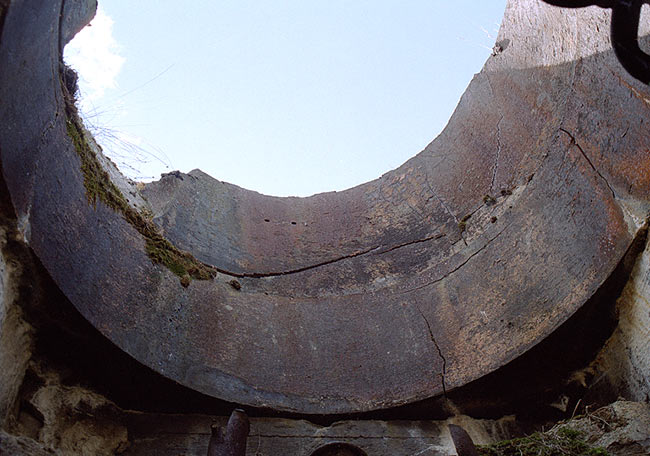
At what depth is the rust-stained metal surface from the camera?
113 inches

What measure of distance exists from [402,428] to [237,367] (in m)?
0.89

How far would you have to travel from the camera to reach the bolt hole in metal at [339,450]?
2.93 m

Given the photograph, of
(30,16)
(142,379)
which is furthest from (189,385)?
(30,16)

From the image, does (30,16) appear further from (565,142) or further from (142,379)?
(565,142)

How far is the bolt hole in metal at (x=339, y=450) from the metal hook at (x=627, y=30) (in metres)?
1.97

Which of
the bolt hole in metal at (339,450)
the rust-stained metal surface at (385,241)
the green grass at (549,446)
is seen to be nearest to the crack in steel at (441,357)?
the rust-stained metal surface at (385,241)

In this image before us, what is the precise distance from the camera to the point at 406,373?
330 cm

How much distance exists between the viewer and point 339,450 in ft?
9.69

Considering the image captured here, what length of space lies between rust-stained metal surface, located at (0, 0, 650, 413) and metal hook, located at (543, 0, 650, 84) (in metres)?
0.92

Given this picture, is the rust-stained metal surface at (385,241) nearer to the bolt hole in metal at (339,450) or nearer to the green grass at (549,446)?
the bolt hole in metal at (339,450)

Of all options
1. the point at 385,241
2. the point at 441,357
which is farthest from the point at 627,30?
the point at 385,241

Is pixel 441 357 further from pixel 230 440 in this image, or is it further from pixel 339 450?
pixel 230 440

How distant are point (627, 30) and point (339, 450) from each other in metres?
2.11

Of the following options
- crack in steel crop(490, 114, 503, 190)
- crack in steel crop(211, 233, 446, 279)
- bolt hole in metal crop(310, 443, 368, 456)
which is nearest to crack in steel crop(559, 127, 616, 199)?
crack in steel crop(490, 114, 503, 190)
